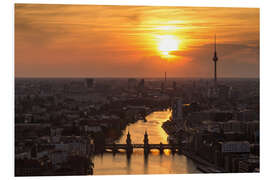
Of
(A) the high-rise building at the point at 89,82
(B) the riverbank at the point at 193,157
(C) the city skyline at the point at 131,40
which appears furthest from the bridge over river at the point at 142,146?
(C) the city skyline at the point at 131,40

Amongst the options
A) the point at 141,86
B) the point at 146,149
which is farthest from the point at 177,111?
the point at 141,86

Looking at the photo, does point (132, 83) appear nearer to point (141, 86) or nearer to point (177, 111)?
point (141, 86)

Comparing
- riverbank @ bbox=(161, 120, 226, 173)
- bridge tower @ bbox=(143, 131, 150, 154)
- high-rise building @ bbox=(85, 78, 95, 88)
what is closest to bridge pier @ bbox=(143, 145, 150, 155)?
bridge tower @ bbox=(143, 131, 150, 154)

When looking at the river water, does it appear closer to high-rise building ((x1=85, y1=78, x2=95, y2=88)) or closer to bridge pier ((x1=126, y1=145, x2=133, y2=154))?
bridge pier ((x1=126, y1=145, x2=133, y2=154))

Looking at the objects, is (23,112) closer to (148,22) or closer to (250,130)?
(148,22)
